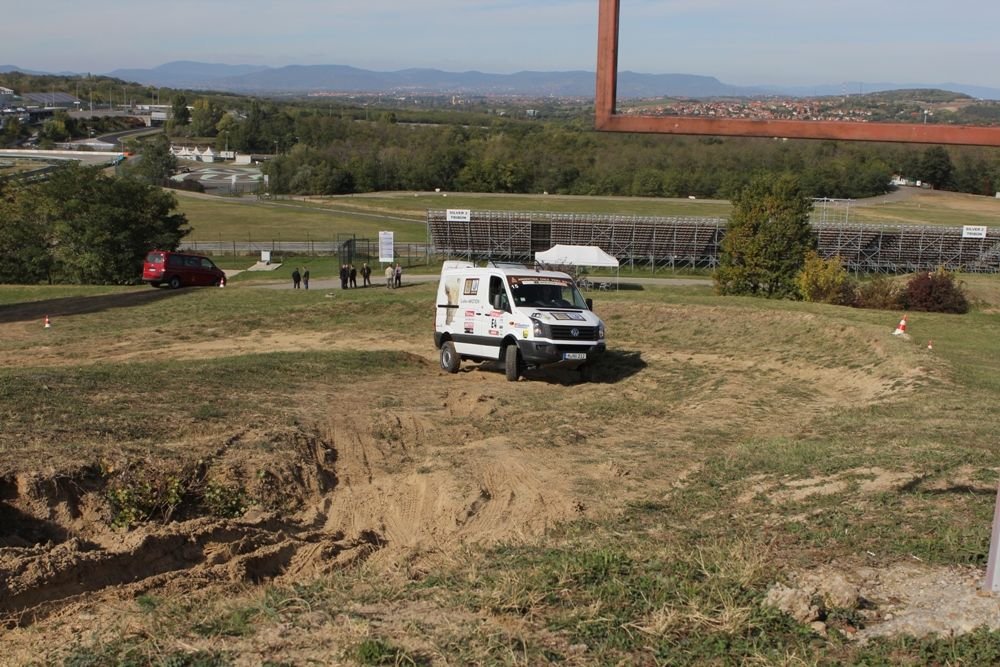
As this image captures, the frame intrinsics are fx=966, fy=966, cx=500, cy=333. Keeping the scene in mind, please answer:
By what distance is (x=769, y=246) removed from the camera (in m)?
44.8

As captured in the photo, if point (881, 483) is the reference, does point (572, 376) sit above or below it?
below

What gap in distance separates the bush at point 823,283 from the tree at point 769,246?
1.71 meters

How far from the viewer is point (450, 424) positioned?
14305mm

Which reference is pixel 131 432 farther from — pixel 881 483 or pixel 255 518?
pixel 881 483

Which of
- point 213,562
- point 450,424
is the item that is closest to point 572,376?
point 450,424

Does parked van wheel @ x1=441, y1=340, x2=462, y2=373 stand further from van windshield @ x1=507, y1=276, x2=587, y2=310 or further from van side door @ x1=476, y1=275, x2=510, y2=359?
van windshield @ x1=507, y1=276, x2=587, y2=310

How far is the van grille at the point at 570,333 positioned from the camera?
58.9ft

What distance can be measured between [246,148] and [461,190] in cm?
6606

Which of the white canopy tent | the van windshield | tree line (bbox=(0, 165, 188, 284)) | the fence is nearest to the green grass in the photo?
the fence

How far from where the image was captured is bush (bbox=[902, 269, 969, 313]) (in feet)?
112

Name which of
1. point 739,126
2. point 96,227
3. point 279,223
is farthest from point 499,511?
point 279,223

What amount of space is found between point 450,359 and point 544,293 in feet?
8.08

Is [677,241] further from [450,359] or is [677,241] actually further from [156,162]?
[156,162]

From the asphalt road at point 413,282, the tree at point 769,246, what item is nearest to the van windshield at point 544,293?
the asphalt road at point 413,282
